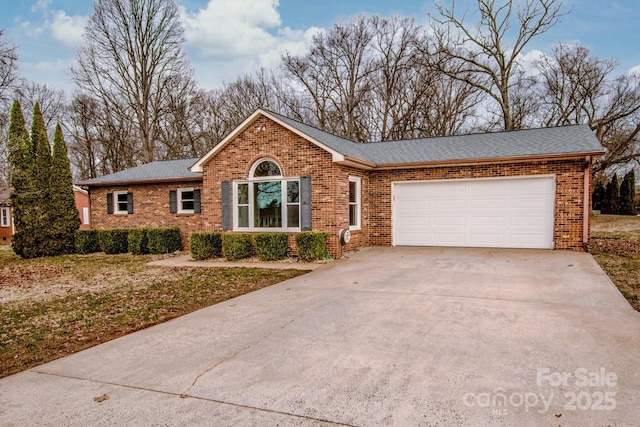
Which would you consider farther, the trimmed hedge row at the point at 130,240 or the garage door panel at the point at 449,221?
the trimmed hedge row at the point at 130,240

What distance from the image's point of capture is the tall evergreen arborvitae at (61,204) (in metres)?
15.3

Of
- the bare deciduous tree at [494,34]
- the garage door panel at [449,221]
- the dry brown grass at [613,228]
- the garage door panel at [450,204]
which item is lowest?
the dry brown grass at [613,228]

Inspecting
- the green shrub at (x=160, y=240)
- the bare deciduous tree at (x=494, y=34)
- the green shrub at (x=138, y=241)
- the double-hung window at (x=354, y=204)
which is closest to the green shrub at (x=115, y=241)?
the green shrub at (x=138, y=241)

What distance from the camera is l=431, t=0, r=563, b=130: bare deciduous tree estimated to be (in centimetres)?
2348

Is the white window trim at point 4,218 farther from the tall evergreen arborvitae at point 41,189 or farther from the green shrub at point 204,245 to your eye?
the green shrub at point 204,245

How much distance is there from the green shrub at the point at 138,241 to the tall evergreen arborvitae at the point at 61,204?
3.10 meters

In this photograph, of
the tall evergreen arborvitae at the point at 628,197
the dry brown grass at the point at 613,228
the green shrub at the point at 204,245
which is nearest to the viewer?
the green shrub at the point at 204,245

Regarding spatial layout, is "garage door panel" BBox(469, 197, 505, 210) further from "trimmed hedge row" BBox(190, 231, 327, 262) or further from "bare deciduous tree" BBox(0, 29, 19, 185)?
"bare deciduous tree" BBox(0, 29, 19, 185)

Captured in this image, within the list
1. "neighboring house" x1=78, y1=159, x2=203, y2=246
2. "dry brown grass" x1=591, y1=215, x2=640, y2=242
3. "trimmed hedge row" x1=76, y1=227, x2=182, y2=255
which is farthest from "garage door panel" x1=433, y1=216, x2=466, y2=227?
"trimmed hedge row" x1=76, y1=227, x2=182, y2=255

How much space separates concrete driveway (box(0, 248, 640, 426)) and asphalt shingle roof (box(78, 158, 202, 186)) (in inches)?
406

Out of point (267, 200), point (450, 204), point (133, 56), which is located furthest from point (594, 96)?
point (133, 56)

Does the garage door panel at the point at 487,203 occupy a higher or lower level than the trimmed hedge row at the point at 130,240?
higher

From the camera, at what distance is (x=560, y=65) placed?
2734 cm

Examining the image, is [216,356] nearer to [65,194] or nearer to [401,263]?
[401,263]
